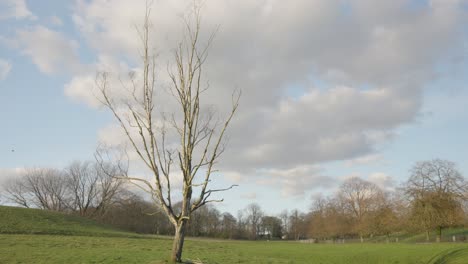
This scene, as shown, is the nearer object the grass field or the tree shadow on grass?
the grass field

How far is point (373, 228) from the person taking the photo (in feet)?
220

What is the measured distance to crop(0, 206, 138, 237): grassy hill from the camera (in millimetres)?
40125

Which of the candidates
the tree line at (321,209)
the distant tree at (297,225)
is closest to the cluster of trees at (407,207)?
the tree line at (321,209)

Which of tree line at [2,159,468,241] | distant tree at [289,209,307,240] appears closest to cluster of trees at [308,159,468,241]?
tree line at [2,159,468,241]

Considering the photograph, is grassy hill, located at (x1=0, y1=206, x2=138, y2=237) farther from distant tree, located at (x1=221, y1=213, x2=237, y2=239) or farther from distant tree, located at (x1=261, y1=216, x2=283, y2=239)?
distant tree, located at (x1=261, y1=216, x2=283, y2=239)

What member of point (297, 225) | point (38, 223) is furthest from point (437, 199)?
point (297, 225)

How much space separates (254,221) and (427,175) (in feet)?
301

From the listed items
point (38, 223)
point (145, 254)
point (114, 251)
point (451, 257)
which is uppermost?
point (38, 223)

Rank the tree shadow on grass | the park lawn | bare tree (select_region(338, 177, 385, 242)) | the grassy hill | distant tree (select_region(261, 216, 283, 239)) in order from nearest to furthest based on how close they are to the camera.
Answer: the park lawn
the tree shadow on grass
the grassy hill
bare tree (select_region(338, 177, 385, 242))
distant tree (select_region(261, 216, 283, 239))

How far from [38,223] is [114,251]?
81.3ft

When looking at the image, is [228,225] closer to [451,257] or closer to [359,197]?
[359,197]

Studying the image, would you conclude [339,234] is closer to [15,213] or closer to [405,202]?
[405,202]

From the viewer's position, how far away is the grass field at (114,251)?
22458 mm

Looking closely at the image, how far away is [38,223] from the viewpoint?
4525cm
